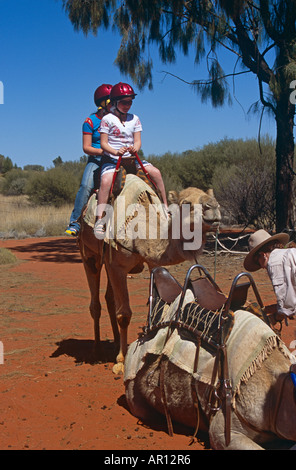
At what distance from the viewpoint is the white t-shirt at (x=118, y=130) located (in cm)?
574

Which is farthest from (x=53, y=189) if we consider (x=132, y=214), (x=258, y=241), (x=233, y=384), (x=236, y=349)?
(x=233, y=384)

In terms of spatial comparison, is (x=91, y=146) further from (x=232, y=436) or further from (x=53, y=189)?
(x=53, y=189)

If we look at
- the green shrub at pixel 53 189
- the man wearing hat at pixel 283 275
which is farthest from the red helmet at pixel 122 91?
the green shrub at pixel 53 189

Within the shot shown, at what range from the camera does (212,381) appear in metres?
3.37

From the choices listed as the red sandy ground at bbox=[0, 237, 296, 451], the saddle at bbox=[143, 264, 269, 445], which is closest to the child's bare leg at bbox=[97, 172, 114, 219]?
the saddle at bbox=[143, 264, 269, 445]

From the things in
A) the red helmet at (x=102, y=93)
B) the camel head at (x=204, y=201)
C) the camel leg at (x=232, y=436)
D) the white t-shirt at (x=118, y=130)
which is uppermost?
the red helmet at (x=102, y=93)

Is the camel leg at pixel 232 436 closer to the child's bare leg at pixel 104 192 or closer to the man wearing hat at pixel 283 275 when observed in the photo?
the man wearing hat at pixel 283 275

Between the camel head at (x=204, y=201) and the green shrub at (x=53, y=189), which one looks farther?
the green shrub at (x=53, y=189)

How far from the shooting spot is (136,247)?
17.0 ft

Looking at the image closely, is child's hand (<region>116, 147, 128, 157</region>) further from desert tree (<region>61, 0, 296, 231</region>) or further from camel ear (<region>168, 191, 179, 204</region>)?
desert tree (<region>61, 0, 296, 231</region>)

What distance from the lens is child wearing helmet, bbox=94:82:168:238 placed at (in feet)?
18.0

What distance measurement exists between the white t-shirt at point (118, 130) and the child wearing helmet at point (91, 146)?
19.0 inches

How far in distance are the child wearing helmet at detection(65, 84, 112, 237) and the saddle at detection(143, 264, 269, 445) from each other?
2.37m

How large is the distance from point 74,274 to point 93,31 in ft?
20.7
